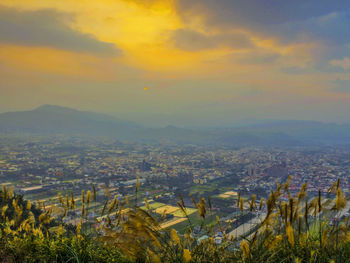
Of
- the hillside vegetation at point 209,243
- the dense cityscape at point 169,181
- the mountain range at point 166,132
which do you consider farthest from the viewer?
the mountain range at point 166,132

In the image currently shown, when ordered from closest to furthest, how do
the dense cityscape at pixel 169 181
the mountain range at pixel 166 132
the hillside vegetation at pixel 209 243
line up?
the hillside vegetation at pixel 209 243
the dense cityscape at pixel 169 181
the mountain range at pixel 166 132

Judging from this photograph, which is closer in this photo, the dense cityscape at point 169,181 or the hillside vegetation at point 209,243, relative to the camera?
the hillside vegetation at point 209,243

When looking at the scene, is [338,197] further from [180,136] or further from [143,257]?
[180,136]

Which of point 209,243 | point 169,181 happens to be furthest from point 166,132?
point 209,243

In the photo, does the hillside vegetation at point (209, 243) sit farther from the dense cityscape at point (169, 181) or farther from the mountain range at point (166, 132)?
the mountain range at point (166, 132)

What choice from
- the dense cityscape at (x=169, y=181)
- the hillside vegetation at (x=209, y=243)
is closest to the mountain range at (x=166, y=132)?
the dense cityscape at (x=169, y=181)

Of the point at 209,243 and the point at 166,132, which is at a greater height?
the point at 209,243

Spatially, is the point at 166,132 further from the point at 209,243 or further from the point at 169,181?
the point at 209,243

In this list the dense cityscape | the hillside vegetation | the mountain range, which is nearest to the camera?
the hillside vegetation

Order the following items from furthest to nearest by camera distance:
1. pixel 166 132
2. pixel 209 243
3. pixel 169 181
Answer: pixel 166 132, pixel 169 181, pixel 209 243

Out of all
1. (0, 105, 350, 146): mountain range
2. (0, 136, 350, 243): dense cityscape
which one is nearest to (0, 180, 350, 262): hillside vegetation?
(0, 136, 350, 243): dense cityscape

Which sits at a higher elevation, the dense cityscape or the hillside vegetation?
the hillside vegetation

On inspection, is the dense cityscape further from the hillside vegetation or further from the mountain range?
the mountain range
